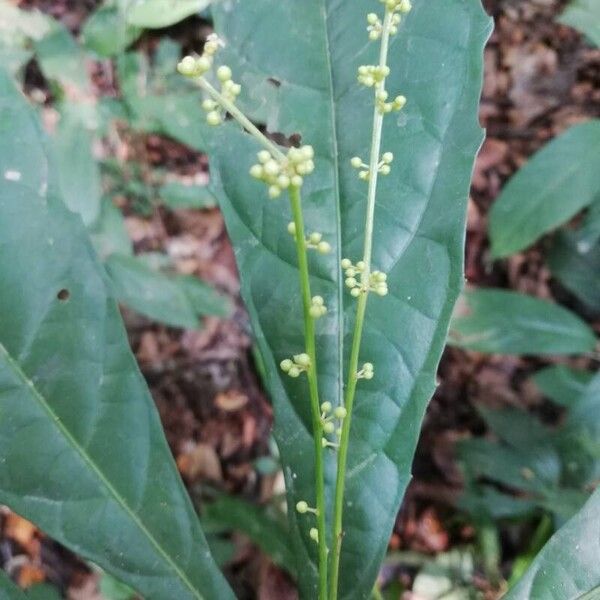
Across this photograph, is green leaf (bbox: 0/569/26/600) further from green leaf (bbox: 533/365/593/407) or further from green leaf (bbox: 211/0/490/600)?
green leaf (bbox: 533/365/593/407)

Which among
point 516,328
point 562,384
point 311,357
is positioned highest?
point 311,357

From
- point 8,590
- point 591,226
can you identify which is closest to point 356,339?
point 8,590

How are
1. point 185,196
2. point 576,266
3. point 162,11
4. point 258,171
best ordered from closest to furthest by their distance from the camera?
point 258,171 < point 162,11 < point 185,196 < point 576,266

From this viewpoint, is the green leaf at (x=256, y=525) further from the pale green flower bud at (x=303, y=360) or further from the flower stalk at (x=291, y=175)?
the pale green flower bud at (x=303, y=360)

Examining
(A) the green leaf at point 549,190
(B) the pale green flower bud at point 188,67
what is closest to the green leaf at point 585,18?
(A) the green leaf at point 549,190

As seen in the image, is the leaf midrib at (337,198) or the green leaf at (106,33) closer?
the leaf midrib at (337,198)

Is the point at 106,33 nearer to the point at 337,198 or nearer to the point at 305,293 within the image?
the point at 337,198

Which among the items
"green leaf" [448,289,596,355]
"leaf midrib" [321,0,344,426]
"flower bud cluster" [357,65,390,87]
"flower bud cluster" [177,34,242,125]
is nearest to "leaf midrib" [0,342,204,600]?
"leaf midrib" [321,0,344,426]
